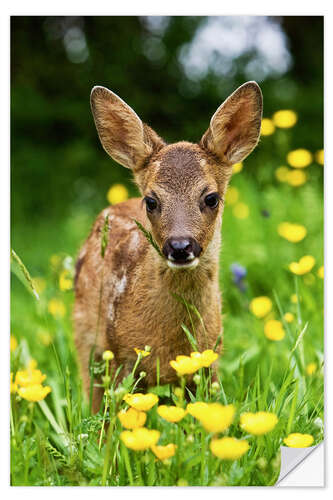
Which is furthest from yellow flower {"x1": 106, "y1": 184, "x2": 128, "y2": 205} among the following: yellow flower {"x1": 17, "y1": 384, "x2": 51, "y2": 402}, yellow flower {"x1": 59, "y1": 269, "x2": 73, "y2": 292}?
yellow flower {"x1": 17, "y1": 384, "x2": 51, "y2": 402}

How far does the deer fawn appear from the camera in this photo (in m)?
3.08

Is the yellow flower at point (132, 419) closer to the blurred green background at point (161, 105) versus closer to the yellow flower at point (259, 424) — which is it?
the yellow flower at point (259, 424)

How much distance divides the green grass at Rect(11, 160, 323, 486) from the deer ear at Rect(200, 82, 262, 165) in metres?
0.69

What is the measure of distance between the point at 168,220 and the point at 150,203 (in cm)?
18

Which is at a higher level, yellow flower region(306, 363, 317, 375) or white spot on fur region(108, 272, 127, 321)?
white spot on fur region(108, 272, 127, 321)

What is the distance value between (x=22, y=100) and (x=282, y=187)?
179 cm

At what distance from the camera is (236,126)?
10.6 feet

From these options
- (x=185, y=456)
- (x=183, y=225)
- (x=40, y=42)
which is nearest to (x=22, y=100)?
(x=40, y=42)

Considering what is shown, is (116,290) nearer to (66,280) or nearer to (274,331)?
(66,280)

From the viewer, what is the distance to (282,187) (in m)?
5.07

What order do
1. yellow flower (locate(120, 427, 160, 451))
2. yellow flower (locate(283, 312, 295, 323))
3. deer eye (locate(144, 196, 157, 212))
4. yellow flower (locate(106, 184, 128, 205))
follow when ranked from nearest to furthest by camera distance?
1. yellow flower (locate(120, 427, 160, 451))
2. deer eye (locate(144, 196, 157, 212))
3. yellow flower (locate(283, 312, 295, 323))
4. yellow flower (locate(106, 184, 128, 205))

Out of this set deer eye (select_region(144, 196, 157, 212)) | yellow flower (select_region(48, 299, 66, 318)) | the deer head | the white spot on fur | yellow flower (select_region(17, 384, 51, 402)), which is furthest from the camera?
yellow flower (select_region(48, 299, 66, 318))

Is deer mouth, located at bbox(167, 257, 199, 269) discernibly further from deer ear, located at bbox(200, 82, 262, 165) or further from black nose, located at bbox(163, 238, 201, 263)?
deer ear, located at bbox(200, 82, 262, 165)
